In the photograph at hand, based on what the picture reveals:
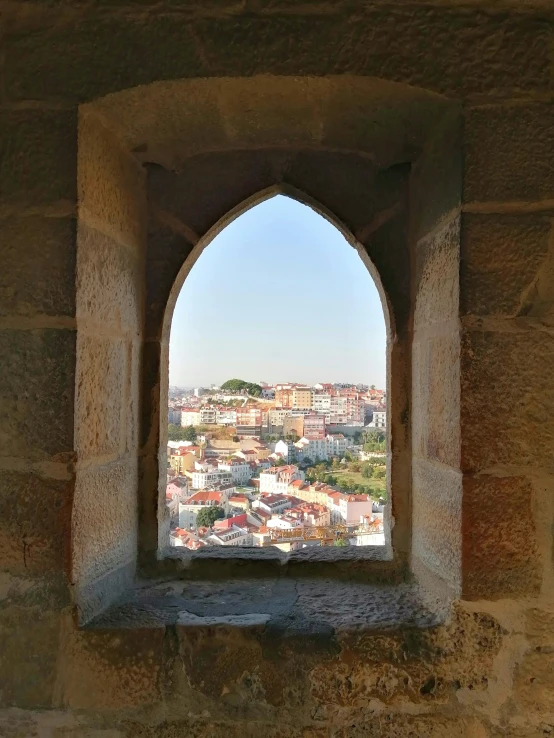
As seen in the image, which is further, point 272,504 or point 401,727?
point 272,504

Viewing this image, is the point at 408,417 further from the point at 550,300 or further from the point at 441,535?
the point at 550,300

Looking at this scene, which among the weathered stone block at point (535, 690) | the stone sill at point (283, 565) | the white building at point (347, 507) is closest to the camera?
the weathered stone block at point (535, 690)

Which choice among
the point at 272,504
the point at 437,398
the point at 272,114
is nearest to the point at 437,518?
the point at 437,398

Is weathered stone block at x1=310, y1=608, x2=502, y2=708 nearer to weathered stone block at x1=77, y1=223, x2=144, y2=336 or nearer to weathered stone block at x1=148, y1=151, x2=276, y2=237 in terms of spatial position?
weathered stone block at x1=77, y1=223, x2=144, y2=336

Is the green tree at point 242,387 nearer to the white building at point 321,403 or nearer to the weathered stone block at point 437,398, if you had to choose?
the white building at point 321,403

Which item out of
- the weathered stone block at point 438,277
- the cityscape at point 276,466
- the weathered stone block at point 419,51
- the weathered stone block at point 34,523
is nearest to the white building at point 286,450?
the cityscape at point 276,466

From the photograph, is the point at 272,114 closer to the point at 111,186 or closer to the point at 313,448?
the point at 111,186
